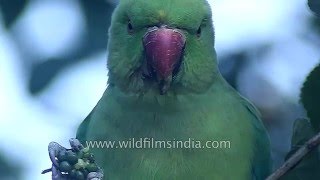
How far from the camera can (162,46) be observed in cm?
189

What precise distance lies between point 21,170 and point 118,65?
0.48 m

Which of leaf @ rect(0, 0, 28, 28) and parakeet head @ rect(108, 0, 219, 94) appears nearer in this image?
leaf @ rect(0, 0, 28, 28)

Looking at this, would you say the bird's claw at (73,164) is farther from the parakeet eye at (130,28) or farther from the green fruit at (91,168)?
the parakeet eye at (130,28)

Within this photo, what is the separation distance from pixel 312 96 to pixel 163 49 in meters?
0.53

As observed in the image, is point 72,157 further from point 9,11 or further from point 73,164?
point 9,11

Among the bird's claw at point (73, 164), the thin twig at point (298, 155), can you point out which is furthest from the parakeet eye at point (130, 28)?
the thin twig at point (298, 155)

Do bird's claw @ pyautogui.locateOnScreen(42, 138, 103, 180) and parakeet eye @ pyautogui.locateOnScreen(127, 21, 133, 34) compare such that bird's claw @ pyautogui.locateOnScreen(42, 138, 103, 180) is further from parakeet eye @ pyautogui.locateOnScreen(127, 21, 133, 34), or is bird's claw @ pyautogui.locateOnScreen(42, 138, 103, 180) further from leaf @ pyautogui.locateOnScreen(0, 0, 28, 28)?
parakeet eye @ pyautogui.locateOnScreen(127, 21, 133, 34)

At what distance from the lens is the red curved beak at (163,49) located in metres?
1.87

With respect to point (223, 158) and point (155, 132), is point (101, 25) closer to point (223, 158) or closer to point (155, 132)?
point (155, 132)

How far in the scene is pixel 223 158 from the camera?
6.57 ft

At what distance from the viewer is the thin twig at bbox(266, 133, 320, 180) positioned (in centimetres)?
137

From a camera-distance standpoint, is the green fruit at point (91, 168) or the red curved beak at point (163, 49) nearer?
the green fruit at point (91, 168)

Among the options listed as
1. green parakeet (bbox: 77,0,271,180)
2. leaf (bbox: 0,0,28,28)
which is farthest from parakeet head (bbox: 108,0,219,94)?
leaf (bbox: 0,0,28,28)

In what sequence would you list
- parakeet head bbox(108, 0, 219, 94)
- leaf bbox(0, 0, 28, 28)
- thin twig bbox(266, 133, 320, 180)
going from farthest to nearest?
1. parakeet head bbox(108, 0, 219, 94)
2. leaf bbox(0, 0, 28, 28)
3. thin twig bbox(266, 133, 320, 180)
